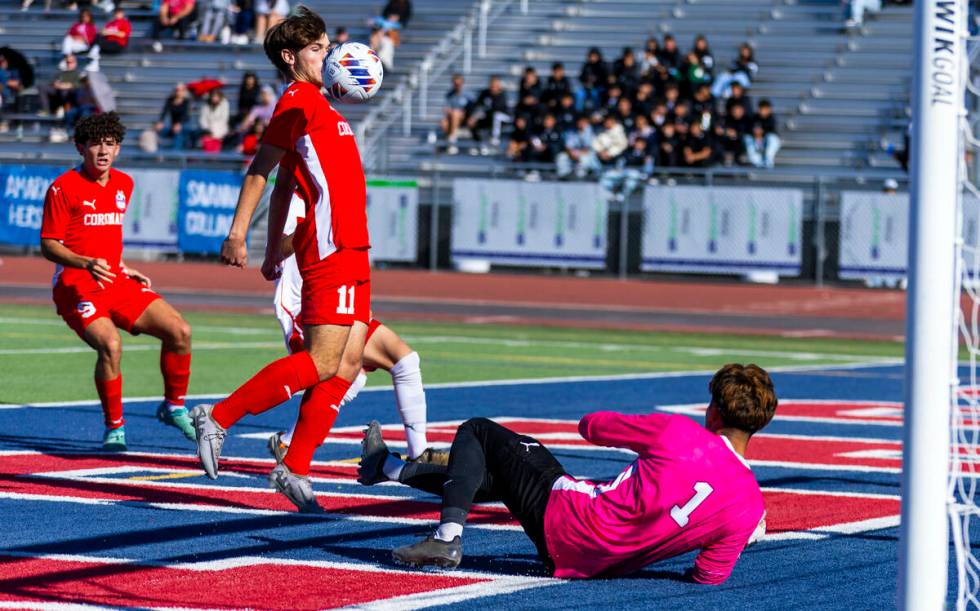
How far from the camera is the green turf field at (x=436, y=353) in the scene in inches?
618

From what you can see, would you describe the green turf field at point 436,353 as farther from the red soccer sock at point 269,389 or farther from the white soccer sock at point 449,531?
the white soccer sock at point 449,531

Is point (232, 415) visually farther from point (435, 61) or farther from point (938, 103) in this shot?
point (435, 61)

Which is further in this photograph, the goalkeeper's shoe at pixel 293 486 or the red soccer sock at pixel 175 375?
the red soccer sock at pixel 175 375

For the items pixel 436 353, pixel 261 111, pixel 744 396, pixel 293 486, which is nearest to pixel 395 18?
pixel 261 111

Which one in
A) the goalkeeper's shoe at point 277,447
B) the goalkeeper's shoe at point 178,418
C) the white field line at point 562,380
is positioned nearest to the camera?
the goalkeeper's shoe at point 277,447

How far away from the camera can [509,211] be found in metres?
31.3

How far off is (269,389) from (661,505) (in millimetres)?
2035

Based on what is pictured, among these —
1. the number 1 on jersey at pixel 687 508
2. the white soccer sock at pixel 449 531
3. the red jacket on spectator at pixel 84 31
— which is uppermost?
the red jacket on spectator at pixel 84 31

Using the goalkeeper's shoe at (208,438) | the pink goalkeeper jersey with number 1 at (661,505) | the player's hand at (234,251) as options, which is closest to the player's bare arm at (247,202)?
the player's hand at (234,251)

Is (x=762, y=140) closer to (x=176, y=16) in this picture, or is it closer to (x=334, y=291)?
(x=176, y=16)

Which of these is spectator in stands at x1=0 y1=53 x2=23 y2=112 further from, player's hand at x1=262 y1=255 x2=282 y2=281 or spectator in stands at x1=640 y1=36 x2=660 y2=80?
player's hand at x1=262 y1=255 x2=282 y2=281

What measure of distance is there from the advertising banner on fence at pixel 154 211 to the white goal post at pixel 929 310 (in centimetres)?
2857

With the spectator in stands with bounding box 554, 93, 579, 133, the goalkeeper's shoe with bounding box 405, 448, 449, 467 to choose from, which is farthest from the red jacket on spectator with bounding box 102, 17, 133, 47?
the goalkeeper's shoe with bounding box 405, 448, 449, 467

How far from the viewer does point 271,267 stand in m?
8.64
